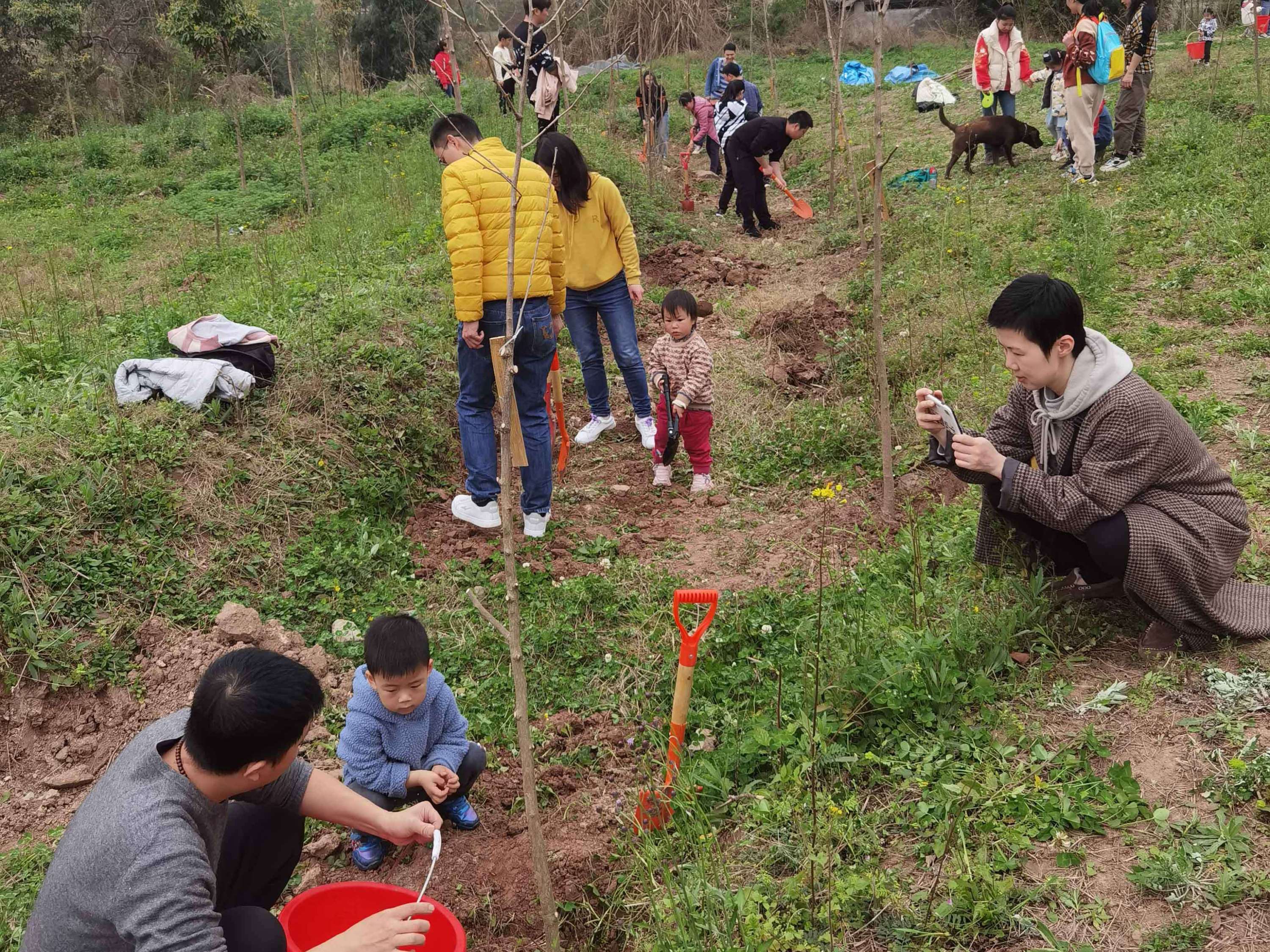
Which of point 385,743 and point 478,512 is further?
point 478,512

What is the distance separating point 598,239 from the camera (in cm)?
502

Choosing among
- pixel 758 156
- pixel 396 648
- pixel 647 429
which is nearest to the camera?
pixel 396 648

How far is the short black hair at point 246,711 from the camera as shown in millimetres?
1766

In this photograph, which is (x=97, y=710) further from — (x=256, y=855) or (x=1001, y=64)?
(x=1001, y=64)

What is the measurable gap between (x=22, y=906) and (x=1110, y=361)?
3513 millimetres

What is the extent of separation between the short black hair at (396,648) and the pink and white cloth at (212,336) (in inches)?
106

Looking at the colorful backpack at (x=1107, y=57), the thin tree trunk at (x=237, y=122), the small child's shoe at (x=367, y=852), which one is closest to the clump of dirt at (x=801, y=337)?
the colorful backpack at (x=1107, y=57)

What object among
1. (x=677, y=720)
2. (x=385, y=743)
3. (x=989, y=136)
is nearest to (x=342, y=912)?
(x=385, y=743)

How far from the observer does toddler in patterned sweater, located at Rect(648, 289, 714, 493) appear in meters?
4.76

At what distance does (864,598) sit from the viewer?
3.46m

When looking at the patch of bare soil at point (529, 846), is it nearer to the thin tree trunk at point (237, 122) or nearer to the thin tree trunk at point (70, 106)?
the thin tree trunk at point (237, 122)

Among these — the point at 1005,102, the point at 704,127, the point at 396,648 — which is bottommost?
the point at 396,648

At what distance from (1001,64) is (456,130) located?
8407 millimetres

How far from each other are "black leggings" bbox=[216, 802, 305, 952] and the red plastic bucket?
8cm
